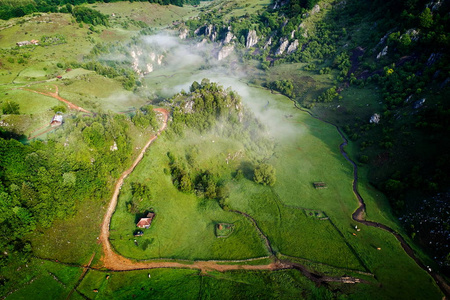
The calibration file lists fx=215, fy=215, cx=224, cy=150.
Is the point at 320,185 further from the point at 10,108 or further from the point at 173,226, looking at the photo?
the point at 10,108

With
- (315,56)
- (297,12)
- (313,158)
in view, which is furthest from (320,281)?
(297,12)

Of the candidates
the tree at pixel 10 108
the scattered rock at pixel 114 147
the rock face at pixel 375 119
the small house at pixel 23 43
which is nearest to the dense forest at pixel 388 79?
the rock face at pixel 375 119

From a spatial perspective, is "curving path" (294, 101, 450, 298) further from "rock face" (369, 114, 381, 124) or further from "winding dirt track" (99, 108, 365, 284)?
"rock face" (369, 114, 381, 124)

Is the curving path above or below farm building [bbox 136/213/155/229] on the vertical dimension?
above

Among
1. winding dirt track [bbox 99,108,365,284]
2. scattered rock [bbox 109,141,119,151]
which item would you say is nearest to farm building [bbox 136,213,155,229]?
winding dirt track [bbox 99,108,365,284]

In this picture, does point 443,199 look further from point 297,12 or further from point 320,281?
point 297,12

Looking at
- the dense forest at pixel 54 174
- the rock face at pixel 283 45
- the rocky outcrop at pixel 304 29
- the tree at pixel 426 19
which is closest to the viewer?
the dense forest at pixel 54 174

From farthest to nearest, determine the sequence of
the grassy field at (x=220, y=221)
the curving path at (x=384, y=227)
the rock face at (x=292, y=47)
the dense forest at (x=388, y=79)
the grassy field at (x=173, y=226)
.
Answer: the rock face at (x=292, y=47), the dense forest at (x=388, y=79), the grassy field at (x=173, y=226), the curving path at (x=384, y=227), the grassy field at (x=220, y=221)

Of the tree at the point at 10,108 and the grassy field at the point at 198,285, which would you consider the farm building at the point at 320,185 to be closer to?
the grassy field at the point at 198,285
